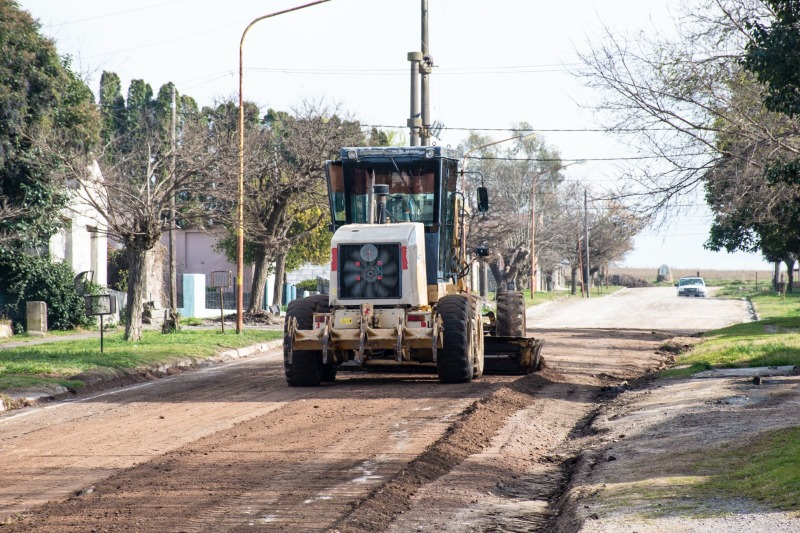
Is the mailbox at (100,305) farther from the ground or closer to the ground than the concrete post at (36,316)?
farther from the ground

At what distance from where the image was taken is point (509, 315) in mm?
18922

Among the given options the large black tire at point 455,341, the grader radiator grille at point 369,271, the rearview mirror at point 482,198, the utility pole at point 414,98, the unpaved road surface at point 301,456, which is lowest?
the unpaved road surface at point 301,456

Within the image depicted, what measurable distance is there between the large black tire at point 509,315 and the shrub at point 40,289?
18.8m

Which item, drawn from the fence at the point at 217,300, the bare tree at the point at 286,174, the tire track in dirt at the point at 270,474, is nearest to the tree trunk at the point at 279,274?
the bare tree at the point at 286,174

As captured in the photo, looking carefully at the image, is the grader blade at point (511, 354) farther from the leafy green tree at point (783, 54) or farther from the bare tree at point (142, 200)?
the bare tree at point (142, 200)

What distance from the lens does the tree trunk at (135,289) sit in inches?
956

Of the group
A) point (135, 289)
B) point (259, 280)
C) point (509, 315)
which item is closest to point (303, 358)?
point (509, 315)

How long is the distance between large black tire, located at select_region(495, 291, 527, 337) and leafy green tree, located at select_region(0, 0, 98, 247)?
14677 mm

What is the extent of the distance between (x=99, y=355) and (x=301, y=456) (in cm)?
1182

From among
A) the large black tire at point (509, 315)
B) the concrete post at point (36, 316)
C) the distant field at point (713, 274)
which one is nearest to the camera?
the large black tire at point (509, 315)

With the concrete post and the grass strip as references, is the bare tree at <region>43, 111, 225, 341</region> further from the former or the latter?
the grass strip

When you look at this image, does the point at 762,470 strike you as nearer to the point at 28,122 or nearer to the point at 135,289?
the point at 135,289

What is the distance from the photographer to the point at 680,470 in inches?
330

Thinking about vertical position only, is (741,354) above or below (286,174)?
below
